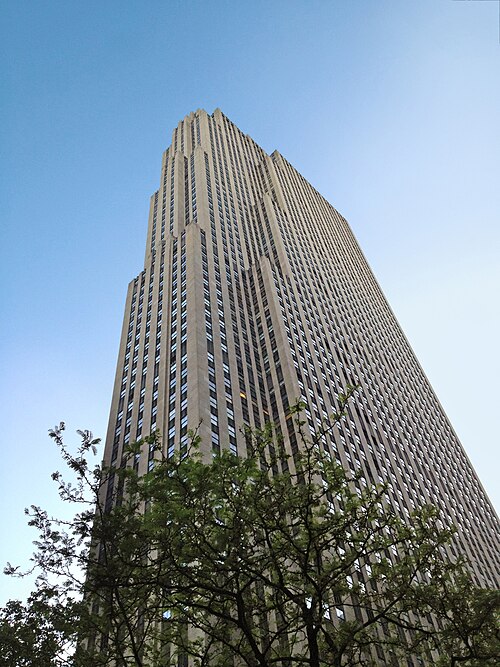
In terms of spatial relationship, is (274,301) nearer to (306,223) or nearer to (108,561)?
→ (306,223)

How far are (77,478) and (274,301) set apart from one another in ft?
196

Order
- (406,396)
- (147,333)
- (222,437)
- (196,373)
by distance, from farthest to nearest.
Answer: (406,396)
(147,333)
(196,373)
(222,437)

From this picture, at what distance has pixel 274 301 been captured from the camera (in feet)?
251

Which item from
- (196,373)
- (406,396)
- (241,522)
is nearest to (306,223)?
(406,396)

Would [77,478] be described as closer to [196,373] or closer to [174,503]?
A: [174,503]

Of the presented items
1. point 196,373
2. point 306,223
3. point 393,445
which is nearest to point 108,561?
point 196,373

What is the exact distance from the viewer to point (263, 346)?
2827 inches

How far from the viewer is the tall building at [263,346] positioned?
60.8 meters

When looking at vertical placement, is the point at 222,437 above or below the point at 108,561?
above

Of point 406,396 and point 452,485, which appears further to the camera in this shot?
point 406,396

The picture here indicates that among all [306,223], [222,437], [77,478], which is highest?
[306,223]

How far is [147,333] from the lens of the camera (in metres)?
74.4

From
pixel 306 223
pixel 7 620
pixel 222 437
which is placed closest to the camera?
pixel 7 620

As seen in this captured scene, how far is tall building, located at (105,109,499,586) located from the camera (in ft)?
199
